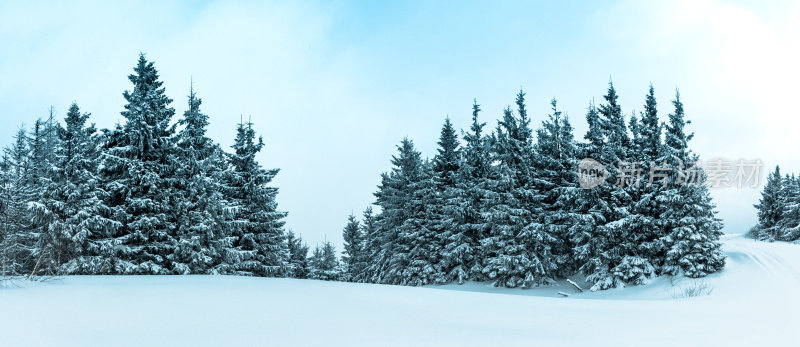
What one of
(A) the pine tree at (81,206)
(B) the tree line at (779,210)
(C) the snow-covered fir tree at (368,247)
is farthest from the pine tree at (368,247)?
(B) the tree line at (779,210)

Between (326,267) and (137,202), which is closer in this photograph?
(137,202)

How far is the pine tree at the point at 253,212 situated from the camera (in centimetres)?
2736

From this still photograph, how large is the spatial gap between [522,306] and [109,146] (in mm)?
22468

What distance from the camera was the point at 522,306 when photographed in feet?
32.1

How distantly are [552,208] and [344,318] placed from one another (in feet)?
85.2

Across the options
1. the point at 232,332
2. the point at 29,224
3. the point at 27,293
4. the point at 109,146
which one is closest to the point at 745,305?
the point at 232,332

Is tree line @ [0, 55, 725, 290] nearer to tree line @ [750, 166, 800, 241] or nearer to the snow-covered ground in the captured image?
the snow-covered ground

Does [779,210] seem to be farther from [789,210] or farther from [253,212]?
[253,212]

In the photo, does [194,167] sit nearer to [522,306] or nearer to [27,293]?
[27,293]

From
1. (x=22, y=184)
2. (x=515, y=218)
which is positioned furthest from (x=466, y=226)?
(x=22, y=184)

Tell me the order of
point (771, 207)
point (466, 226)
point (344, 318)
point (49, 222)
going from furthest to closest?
1. point (771, 207)
2. point (466, 226)
3. point (49, 222)
4. point (344, 318)

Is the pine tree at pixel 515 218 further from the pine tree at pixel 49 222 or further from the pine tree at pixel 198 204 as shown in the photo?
the pine tree at pixel 49 222

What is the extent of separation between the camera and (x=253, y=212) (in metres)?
28.0

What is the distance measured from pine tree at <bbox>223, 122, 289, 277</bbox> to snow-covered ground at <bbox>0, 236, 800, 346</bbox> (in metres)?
15.6
